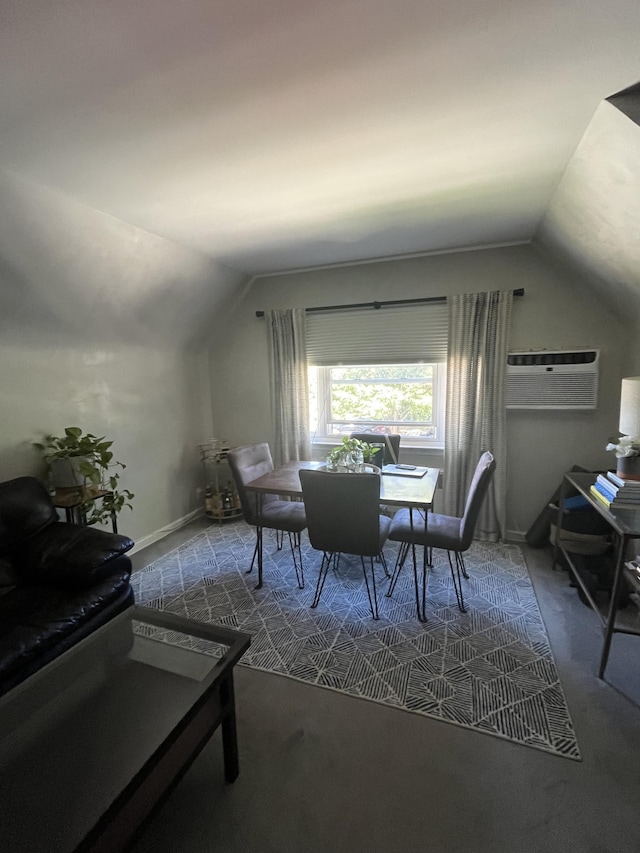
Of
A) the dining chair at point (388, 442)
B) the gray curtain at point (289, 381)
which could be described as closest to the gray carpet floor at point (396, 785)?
the dining chair at point (388, 442)

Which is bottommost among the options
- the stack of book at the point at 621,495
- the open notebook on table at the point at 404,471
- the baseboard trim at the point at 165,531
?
the baseboard trim at the point at 165,531

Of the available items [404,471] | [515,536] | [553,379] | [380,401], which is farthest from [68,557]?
[553,379]

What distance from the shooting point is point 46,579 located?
203cm

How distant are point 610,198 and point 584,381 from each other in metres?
1.51

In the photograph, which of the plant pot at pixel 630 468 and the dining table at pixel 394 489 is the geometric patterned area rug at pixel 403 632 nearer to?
the dining table at pixel 394 489

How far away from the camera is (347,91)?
133cm

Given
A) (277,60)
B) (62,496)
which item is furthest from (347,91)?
(62,496)

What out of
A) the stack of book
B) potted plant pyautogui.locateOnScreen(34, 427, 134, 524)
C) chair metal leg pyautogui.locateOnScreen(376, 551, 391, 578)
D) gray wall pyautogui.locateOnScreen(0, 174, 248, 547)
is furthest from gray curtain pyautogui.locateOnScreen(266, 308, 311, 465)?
the stack of book

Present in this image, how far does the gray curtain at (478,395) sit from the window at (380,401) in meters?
0.25

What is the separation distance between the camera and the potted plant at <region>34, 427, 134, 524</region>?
8.30ft

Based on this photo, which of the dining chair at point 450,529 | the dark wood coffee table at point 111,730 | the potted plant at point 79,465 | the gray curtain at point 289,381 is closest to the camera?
the dark wood coffee table at point 111,730

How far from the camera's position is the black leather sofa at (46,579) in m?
1.62

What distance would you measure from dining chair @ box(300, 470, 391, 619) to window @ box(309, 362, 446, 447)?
156cm

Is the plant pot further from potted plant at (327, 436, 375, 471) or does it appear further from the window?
the window
